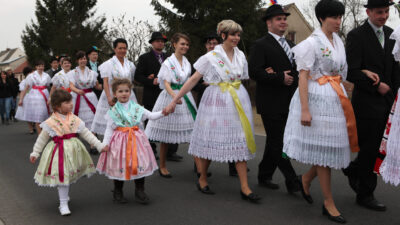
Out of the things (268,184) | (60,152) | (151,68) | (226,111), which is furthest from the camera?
(151,68)

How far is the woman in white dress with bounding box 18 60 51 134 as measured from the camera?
1009 cm

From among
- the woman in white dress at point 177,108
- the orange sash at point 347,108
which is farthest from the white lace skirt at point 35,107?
the orange sash at point 347,108

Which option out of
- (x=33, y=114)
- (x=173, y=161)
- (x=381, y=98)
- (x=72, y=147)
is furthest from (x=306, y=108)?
(x=33, y=114)

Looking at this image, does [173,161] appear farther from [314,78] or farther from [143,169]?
[314,78]

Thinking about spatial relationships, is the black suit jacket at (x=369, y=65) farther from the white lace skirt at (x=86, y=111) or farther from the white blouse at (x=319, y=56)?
the white lace skirt at (x=86, y=111)

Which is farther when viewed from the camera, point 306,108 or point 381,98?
point 381,98

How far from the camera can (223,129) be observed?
15.1 feet

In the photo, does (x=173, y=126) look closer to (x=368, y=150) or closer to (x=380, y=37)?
(x=368, y=150)

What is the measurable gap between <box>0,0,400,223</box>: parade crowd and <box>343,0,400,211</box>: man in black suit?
10mm

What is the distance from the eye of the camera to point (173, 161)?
7.17 m

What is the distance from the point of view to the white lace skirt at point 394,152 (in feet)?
11.0

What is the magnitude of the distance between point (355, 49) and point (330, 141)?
106 cm

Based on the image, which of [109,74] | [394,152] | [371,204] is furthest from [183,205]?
[109,74]

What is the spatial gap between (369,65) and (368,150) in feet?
2.91
